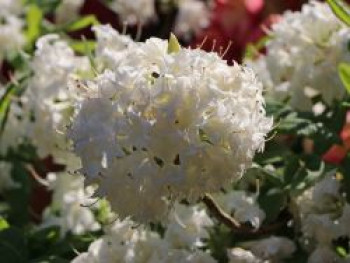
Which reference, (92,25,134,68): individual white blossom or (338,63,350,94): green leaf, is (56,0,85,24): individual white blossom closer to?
(92,25,134,68): individual white blossom

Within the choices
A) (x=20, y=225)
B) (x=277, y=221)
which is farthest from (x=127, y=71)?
(x=20, y=225)

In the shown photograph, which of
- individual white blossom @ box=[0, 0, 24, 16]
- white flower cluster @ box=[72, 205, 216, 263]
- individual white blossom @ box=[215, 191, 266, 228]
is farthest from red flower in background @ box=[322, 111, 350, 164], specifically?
individual white blossom @ box=[0, 0, 24, 16]

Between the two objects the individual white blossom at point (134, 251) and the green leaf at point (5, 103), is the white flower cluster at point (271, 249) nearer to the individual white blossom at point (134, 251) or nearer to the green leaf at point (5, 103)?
the individual white blossom at point (134, 251)

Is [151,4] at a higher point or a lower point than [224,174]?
lower

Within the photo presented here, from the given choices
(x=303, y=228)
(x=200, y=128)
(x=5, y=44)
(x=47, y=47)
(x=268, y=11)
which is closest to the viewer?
(x=200, y=128)

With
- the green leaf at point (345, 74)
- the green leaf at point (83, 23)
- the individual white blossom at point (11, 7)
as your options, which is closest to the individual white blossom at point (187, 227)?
the green leaf at point (345, 74)

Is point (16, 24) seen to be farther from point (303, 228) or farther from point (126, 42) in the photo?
point (303, 228)
